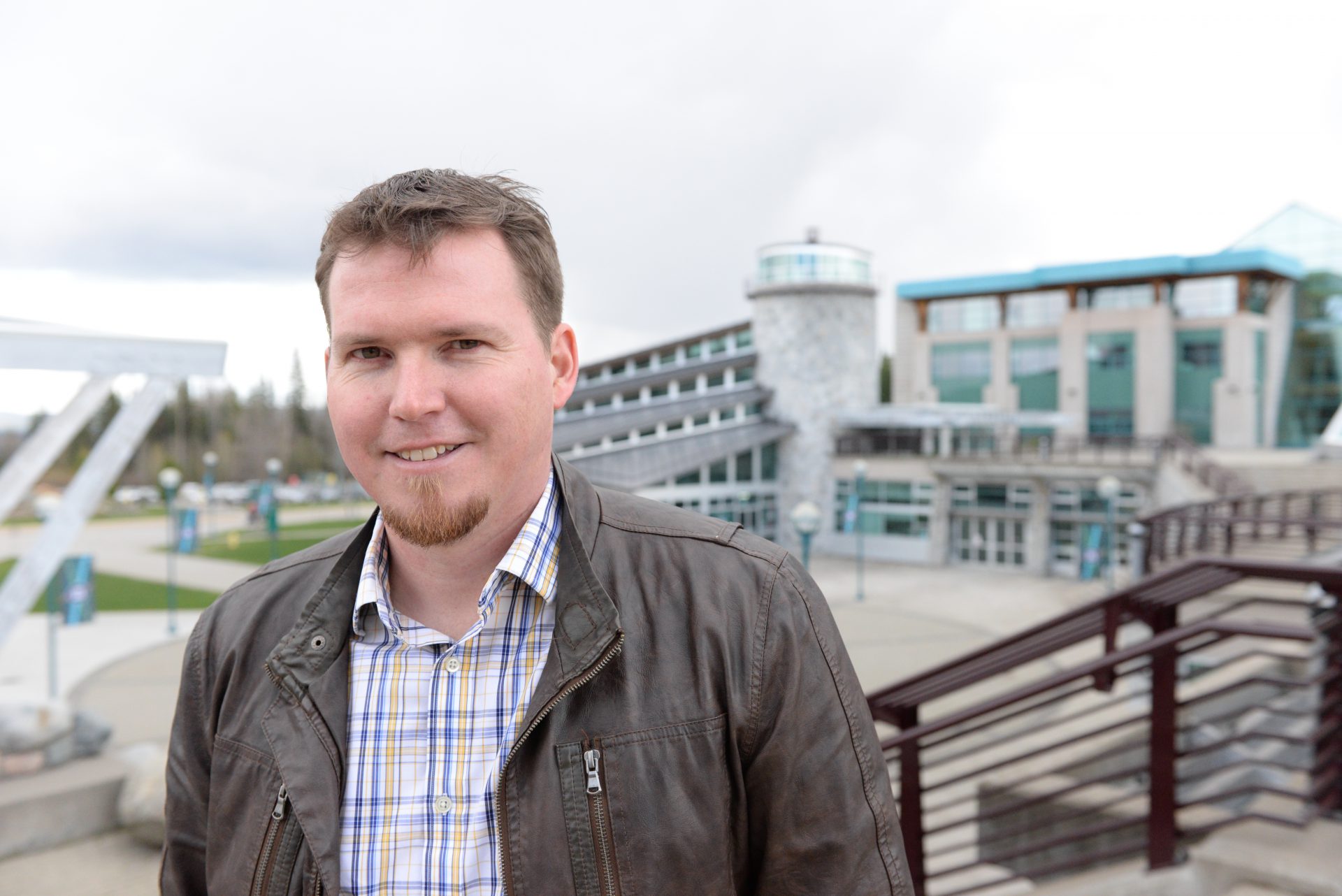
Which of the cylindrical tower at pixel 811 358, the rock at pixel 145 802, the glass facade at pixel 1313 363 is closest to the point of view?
the rock at pixel 145 802

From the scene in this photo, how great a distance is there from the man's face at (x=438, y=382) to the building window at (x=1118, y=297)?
38.6 m

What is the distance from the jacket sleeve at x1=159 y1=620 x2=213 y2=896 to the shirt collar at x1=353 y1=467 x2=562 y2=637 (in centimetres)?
36

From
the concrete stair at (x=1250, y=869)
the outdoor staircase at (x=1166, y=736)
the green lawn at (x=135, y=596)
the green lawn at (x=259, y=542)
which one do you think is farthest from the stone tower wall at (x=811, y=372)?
the concrete stair at (x=1250, y=869)

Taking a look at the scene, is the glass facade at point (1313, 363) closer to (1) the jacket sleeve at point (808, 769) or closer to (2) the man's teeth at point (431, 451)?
(1) the jacket sleeve at point (808, 769)

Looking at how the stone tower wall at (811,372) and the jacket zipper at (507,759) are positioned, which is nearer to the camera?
the jacket zipper at (507,759)

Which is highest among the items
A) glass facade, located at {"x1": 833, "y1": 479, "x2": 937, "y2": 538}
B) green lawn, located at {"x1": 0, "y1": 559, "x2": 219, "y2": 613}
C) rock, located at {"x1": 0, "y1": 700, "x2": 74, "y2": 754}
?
rock, located at {"x1": 0, "y1": 700, "x2": 74, "y2": 754}

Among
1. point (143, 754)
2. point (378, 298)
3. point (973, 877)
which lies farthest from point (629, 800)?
point (143, 754)

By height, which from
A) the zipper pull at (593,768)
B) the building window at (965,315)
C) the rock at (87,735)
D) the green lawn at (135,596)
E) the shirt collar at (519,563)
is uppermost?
the building window at (965,315)

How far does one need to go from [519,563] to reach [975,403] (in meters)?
40.2

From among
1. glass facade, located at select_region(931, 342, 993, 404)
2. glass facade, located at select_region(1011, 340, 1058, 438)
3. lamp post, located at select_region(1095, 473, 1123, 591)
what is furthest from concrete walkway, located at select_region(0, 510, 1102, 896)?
glass facade, located at select_region(931, 342, 993, 404)

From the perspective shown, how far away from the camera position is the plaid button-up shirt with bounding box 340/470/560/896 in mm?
1629

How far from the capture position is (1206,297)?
35.4m

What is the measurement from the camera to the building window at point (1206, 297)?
34844 millimetres

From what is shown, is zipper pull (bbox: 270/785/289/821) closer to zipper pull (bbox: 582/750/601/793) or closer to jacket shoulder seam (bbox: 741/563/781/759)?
zipper pull (bbox: 582/750/601/793)
